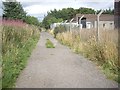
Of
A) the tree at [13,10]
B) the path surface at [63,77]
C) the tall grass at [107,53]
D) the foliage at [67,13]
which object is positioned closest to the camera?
the path surface at [63,77]

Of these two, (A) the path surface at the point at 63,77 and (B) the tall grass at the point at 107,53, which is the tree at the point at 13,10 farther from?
(A) the path surface at the point at 63,77

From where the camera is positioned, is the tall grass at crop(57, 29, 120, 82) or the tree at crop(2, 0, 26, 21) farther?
the tree at crop(2, 0, 26, 21)

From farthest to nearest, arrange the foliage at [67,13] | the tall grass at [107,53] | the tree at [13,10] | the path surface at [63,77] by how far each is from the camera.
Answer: the foliage at [67,13]
the tree at [13,10]
the tall grass at [107,53]
the path surface at [63,77]

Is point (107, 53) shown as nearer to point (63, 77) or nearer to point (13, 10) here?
point (63, 77)

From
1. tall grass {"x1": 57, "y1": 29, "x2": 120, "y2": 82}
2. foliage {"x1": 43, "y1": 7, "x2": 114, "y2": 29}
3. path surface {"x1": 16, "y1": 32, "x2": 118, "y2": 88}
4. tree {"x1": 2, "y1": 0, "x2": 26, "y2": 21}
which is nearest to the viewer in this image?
path surface {"x1": 16, "y1": 32, "x2": 118, "y2": 88}

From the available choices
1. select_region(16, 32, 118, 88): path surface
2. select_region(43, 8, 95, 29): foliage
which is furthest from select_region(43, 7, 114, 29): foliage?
select_region(16, 32, 118, 88): path surface

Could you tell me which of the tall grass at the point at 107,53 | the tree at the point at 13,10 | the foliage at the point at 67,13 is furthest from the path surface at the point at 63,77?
the foliage at the point at 67,13

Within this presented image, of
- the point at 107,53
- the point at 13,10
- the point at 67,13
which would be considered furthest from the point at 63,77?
the point at 67,13

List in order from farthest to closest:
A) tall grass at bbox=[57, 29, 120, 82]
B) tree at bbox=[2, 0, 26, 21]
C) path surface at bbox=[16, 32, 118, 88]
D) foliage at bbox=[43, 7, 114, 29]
→ foliage at bbox=[43, 7, 114, 29] < tree at bbox=[2, 0, 26, 21] < tall grass at bbox=[57, 29, 120, 82] < path surface at bbox=[16, 32, 118, 88]

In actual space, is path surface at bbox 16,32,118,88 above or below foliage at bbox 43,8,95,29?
below

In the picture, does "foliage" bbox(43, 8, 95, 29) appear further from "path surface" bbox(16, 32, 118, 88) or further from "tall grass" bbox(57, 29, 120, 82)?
"path surface" bbox(16, 32, 118, 88)

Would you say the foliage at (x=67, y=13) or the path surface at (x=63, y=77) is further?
the foliage at (x=67, y=13)

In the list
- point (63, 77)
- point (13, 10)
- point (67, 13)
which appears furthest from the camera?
point (67, 13)

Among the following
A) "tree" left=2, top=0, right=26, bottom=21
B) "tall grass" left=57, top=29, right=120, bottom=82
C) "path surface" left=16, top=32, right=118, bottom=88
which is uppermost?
"tree" left=2, top=0, right=26, bottom=21
